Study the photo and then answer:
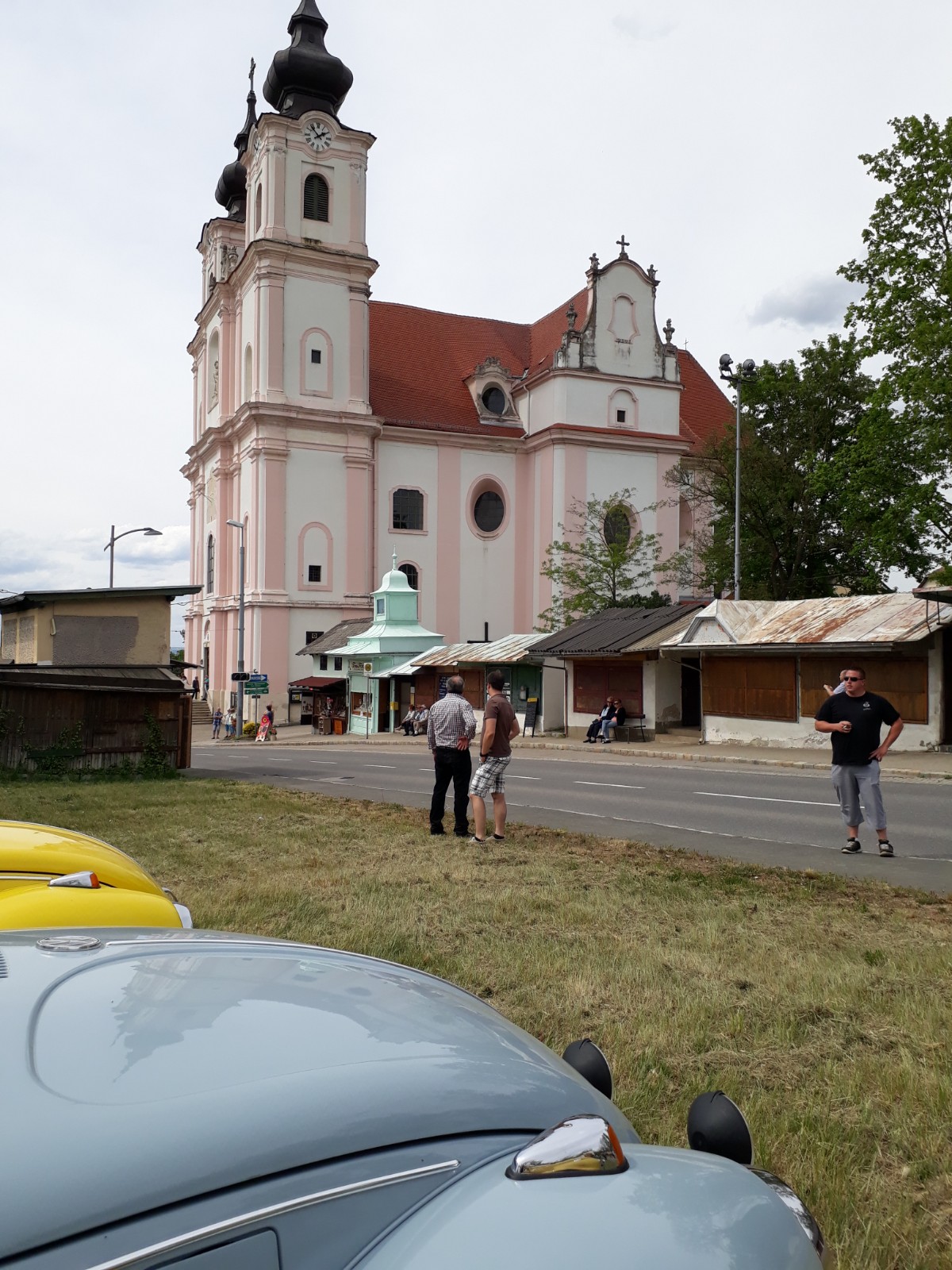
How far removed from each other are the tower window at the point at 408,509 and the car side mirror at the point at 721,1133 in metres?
56.2

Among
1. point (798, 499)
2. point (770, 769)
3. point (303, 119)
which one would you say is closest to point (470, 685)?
point (798, 499)

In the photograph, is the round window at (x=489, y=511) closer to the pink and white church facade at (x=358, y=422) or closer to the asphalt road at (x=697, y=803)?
the pink and white church facade at (x=358, y=422)

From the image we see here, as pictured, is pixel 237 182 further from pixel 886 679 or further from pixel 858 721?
pixel 858 721

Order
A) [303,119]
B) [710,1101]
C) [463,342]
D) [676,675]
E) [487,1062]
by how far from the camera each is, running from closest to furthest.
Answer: [487,1062] < [710,1101] < [676,675] < [303,119] < [463,342]

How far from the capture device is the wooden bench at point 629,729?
108ft

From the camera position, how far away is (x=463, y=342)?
65562 mm

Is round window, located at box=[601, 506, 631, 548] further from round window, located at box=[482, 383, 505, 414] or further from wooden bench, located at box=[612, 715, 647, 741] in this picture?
wooden bench, located at box=[612, 715, 647, 741]

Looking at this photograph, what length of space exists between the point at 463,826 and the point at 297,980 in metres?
9.93

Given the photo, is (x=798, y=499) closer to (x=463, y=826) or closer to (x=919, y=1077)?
(x=463, y=826)

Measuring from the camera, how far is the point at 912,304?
29266mm

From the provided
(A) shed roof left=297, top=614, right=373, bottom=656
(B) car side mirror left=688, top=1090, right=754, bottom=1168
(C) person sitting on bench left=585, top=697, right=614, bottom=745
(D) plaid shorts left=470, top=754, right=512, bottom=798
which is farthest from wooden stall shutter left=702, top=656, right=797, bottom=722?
(B) car side mirror left=688, top=1090, right=754, bottom=1168

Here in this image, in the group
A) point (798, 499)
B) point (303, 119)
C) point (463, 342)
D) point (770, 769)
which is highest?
point (303, 119)

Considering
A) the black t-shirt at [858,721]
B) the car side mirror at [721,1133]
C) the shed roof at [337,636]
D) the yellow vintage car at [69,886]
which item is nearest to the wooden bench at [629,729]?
the shed roof at [337,636]

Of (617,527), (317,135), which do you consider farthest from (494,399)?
(317,135)
